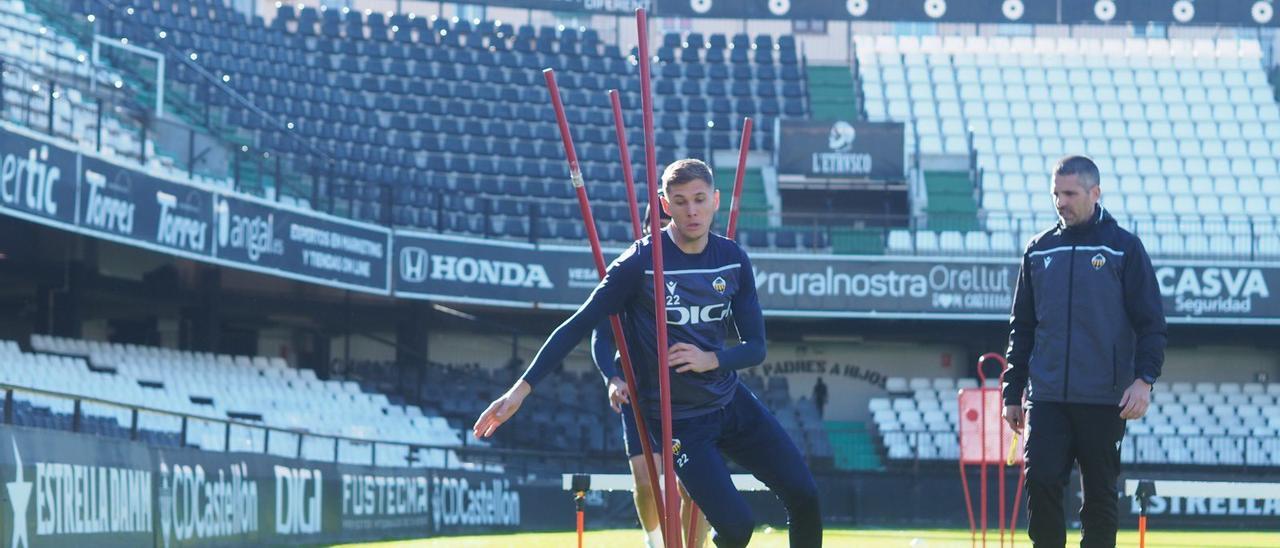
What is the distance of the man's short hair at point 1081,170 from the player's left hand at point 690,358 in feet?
6.99

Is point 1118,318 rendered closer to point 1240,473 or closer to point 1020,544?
point 1020,544

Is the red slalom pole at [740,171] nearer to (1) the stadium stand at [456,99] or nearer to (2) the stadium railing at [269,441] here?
(2) the stadium railing at [269,441]

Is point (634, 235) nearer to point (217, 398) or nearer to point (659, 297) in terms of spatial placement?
point (659, 297)

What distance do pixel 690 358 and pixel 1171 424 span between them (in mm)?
27537

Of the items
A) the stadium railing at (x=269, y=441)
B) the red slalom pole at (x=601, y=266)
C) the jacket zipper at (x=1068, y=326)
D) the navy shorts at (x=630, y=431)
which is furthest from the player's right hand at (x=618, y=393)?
the stadium railing at (x=269, y=441)

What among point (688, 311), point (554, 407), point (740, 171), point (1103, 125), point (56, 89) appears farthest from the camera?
point (1103, 125)

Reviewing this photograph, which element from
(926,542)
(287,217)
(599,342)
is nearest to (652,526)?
(599,342)

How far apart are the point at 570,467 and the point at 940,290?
7.49 metres

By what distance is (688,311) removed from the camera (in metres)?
7.29

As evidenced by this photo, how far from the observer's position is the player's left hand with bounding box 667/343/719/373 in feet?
23.2

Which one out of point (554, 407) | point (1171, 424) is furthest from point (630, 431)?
point (1171, 424)

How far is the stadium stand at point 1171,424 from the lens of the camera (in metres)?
30.5

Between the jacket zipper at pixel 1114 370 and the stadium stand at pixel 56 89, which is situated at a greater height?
the stadium stand at pixel 56 89

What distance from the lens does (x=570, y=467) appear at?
2897 cm
